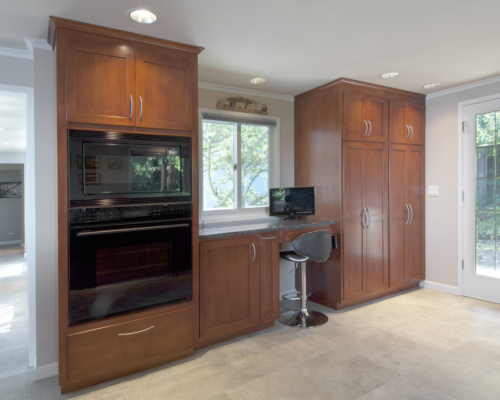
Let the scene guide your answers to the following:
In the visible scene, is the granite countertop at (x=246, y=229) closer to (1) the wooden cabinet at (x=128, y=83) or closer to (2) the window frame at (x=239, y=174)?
(2) the window frame at (x=239, y=174)

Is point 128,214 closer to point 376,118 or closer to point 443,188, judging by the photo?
point 376,118

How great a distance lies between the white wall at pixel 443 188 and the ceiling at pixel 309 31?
74cm

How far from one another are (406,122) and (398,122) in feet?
0.51

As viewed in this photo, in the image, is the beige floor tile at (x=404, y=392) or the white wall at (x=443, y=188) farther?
the white wall at (x=443, y=188)

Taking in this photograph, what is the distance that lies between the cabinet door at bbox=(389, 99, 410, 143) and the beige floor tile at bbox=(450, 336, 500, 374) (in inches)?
85.2

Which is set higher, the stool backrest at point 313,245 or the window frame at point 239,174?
the window frame at point 239,174

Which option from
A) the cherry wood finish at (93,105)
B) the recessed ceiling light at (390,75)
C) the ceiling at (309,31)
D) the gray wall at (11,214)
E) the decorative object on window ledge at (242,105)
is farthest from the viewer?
the gray wall at (11,214)

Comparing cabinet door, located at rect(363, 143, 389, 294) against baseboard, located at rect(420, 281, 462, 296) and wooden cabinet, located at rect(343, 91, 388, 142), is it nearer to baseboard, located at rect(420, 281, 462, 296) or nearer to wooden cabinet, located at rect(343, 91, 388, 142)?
wooden cabinet, located at rect(343, 91, 388, 142)

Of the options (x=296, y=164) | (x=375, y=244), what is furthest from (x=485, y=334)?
(x=296, y=164)

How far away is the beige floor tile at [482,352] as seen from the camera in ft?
7.77

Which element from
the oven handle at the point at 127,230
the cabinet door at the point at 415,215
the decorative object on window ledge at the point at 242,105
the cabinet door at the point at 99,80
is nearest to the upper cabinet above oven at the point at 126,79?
the cabinet door at the point at 99,80

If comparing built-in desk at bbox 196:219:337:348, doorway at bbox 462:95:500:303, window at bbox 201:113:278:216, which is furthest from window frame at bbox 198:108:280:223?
doorway at bbox 462:95:500:303

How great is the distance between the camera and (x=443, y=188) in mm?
3959

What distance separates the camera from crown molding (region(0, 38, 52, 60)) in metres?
2.29
